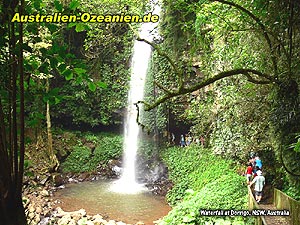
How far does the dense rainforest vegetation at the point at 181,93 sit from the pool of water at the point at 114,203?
934mm

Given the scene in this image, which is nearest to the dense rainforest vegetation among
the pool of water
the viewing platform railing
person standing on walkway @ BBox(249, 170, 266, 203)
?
the viewing platform railing

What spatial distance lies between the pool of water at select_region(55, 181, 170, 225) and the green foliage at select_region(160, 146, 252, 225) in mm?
761

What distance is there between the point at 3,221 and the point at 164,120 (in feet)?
48.9

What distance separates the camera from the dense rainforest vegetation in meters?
1.46

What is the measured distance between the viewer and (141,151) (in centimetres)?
1599

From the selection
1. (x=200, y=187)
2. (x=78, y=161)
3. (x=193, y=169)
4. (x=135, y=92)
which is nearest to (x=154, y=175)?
(x=193, y=169)

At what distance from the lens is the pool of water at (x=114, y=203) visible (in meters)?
9.04

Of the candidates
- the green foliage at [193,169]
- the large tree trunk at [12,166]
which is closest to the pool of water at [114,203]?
the green foliage at [193,169]

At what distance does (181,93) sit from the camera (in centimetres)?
364

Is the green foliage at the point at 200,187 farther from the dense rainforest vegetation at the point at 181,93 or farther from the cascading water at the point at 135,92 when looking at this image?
the cascading water at the point at 135,92

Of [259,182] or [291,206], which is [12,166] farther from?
[259,182]

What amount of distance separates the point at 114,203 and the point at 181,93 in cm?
764

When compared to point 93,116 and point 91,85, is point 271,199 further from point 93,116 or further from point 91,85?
point 93,116

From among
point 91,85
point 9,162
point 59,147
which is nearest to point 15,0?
point 91,85
